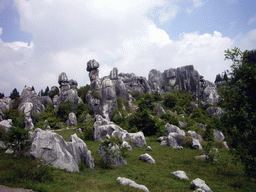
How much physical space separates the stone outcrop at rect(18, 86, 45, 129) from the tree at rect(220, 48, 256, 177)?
142 feet

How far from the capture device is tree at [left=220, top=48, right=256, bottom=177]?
6758 millimetres

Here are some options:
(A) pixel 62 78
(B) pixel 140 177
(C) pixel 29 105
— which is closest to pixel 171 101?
(A) pixel 62 78

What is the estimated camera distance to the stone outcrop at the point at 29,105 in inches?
1636

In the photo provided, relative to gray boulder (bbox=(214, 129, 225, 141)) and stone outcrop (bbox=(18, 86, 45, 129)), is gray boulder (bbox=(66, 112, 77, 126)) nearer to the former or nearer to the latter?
stone outcrop (bbox=(18, 86, 45, 129))

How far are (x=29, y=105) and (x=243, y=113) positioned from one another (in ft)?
157

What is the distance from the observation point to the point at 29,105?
43.2m

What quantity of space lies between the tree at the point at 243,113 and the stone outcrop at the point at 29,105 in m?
43.3

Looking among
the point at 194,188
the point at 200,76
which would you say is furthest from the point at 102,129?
the point at 200,76

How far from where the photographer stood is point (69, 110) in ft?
150

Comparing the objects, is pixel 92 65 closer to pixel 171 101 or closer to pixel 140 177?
pixel 171 101

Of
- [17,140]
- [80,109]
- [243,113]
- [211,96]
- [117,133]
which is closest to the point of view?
[243,113]

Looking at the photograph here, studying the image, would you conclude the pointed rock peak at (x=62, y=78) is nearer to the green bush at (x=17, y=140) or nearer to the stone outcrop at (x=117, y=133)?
the stone outcrop at (x=117, y=133)

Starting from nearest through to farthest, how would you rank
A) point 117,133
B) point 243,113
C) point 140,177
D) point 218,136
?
point 243,113, point 140,177, point 117,133, point 218,136

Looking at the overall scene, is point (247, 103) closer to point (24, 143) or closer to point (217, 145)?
point (24, 143)
